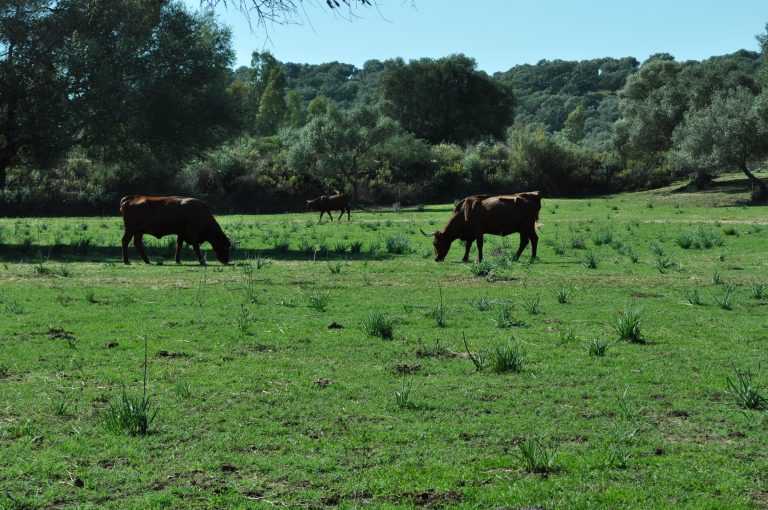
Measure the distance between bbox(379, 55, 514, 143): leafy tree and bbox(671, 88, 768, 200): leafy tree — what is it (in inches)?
1576

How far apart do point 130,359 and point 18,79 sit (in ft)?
75.4

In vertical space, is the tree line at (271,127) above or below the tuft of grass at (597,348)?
above

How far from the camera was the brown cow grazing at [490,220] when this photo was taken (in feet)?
80.1

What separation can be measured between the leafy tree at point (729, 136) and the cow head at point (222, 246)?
125ft

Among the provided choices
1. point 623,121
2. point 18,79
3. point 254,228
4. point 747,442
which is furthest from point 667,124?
point 747,442

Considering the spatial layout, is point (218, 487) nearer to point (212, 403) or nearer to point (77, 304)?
point (212, 403)

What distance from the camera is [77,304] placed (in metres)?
15.1

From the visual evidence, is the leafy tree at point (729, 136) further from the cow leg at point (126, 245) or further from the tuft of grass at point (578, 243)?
the cow leg at point (126, 245)

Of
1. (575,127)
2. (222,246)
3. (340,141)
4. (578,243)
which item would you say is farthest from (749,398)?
(575,127)

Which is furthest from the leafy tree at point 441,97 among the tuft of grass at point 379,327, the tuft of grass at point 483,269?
the tuft of grass at point 379,327

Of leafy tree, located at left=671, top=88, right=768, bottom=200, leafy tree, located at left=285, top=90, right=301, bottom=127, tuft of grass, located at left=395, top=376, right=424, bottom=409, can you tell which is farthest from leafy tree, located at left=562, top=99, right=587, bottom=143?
tuft of grass, located at left=395, top=376, right=424, bottom=409

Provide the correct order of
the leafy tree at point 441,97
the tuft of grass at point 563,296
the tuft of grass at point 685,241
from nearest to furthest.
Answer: the tuft of grass at point 563,296 → the tuft of grass at point 685,241 → the leafy tree at point 441,97

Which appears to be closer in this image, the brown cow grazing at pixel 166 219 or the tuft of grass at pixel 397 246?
the brown cow grazing at pixel 166 219

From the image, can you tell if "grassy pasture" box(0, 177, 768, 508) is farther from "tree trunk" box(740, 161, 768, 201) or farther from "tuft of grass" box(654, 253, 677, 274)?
"tree trunk" box(740, 161, 768, 201)
